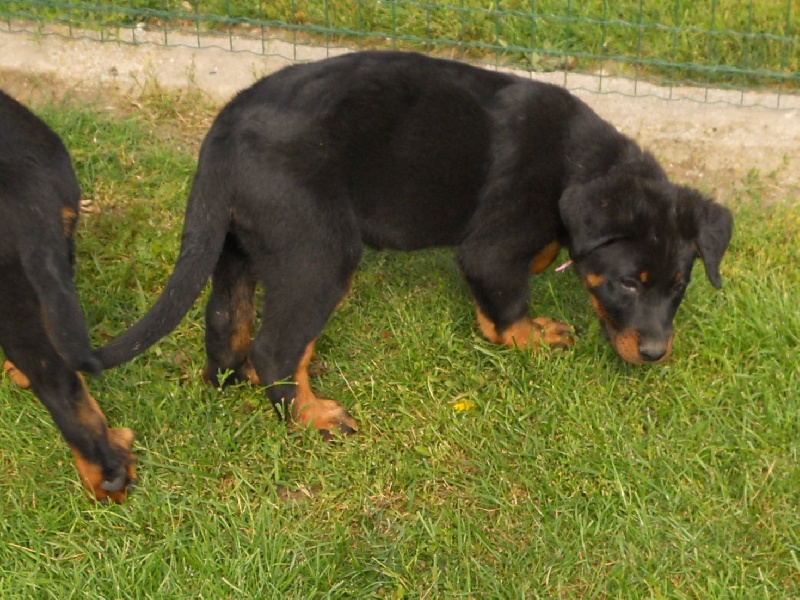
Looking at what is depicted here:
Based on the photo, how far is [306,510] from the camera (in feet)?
11.6

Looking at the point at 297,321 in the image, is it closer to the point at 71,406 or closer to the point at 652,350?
the point at 71,406

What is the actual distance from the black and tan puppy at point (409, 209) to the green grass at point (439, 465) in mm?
189

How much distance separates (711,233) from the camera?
376cm

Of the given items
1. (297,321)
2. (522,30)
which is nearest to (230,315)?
(297,321)

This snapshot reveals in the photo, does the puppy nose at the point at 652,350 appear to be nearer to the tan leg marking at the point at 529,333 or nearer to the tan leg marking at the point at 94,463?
the tan leg marking at the point at 529,333

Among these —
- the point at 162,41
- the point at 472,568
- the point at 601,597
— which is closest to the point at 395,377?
the point at 472,568

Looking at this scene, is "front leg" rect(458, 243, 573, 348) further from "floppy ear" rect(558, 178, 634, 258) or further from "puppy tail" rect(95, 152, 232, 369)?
"puppy tail" rect(95, 152, 232, 369)

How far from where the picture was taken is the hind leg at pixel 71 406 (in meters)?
3.19

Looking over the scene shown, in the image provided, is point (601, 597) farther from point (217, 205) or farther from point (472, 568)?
point (217, 205)

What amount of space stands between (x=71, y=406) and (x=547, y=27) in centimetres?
355

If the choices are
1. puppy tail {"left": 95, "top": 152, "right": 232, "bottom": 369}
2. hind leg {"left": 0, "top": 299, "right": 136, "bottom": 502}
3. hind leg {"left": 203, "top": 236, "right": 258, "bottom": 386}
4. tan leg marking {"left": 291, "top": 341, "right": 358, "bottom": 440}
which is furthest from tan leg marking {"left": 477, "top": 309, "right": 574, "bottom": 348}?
hind leg {"left": 0, "top": 299, "right": 136, "bottom": 502}

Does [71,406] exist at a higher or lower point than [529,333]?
higher

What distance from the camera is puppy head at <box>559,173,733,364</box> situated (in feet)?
12.2

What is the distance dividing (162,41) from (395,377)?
9.42ft
